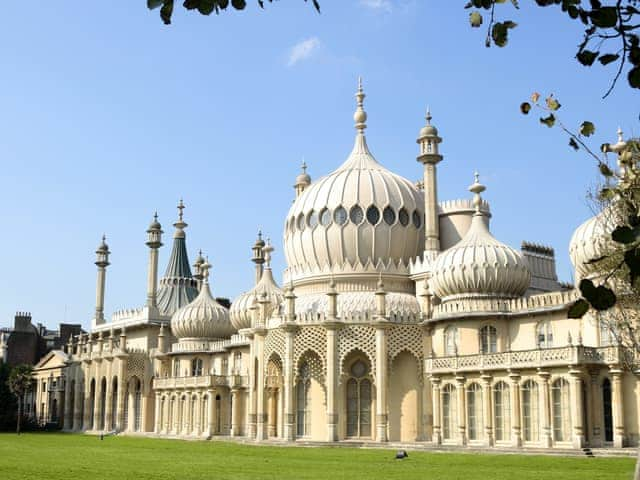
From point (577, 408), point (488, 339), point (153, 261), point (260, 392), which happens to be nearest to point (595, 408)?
point (577, 408)

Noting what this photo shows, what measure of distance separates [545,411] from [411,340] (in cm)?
908

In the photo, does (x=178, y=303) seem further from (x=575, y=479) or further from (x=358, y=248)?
(x=575, y=479)

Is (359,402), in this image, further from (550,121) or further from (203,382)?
(550,121)

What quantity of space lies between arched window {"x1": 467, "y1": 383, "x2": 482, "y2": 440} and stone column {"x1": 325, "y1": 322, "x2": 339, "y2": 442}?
21.1 feet

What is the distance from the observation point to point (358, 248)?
151ft

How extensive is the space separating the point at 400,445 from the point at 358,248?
12.1 meters

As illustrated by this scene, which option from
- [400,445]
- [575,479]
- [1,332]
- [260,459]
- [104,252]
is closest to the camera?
[575,479]

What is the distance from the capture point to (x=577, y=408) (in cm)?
3291

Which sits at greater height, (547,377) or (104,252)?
(104,252)

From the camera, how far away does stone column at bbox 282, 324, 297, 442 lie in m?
41.7

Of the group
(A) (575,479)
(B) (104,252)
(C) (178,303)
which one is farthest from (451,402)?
(B) (104,252)

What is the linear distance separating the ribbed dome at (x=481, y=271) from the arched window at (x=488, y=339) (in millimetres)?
1604

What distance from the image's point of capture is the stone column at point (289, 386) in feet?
137

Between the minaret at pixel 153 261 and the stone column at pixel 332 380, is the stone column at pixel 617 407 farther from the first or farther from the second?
the minaret at pixel 153 261
